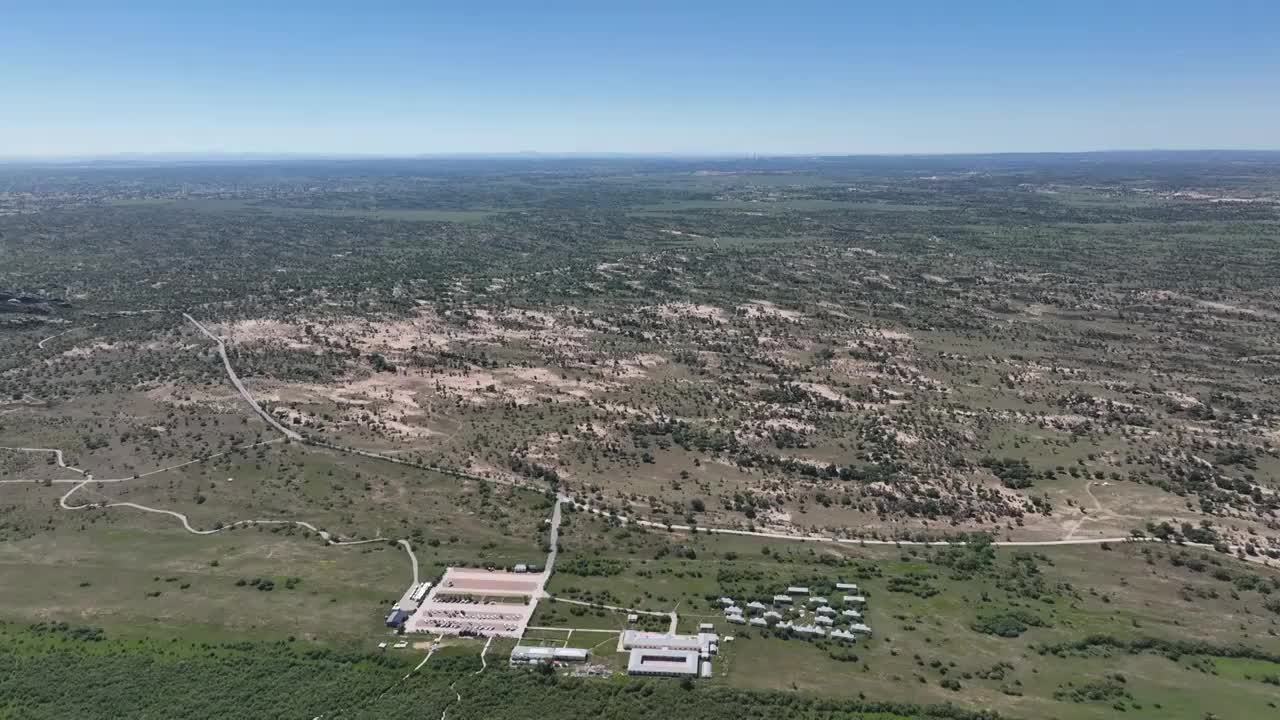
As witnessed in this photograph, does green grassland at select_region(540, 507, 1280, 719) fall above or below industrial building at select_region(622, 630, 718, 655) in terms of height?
below

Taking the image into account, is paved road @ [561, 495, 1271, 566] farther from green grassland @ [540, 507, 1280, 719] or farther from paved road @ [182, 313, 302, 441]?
paved road @ [182, 313, 302, 441]

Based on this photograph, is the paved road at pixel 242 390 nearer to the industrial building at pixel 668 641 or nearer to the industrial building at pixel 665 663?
the industrial building at pixel 668 641

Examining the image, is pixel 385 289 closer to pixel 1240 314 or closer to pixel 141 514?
pixel 141 514

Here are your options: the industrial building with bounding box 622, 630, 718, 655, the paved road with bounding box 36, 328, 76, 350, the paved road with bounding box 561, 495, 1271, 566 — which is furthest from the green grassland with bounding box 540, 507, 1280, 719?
the paved road with bounding box 36, 328, 76, 350

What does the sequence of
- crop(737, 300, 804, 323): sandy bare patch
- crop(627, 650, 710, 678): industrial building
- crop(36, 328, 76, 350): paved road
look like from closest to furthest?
1. crop(627, 650, 710, 678): industrial building
2. crop(36, 328, 76, 350): paved road
3. crop(737, 300, 804, 323): sandy bare patch

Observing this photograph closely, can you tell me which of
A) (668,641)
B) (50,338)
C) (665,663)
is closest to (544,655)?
(665,663)

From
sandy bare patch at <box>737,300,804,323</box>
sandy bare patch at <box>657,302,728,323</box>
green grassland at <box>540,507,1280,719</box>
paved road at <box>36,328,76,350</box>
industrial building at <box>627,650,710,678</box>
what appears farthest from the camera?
sandy bare patch at <box>737,300,804,323</box>

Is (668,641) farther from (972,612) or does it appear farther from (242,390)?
(242,390)

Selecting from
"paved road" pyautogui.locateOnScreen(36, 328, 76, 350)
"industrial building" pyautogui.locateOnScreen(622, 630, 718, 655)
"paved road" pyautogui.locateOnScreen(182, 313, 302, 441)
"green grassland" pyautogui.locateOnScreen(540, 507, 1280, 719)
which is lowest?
"green grassland" pyautogui.locateOnScreen(540, 507, 1280, 719)

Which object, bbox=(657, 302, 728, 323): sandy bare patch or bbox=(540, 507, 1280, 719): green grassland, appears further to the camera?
bbox=(657, 302, 728, 323): sandy bare patch

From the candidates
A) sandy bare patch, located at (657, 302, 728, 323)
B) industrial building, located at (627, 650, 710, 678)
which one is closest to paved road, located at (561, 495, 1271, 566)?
industrial building, located at (627, 650, 710, 678)
